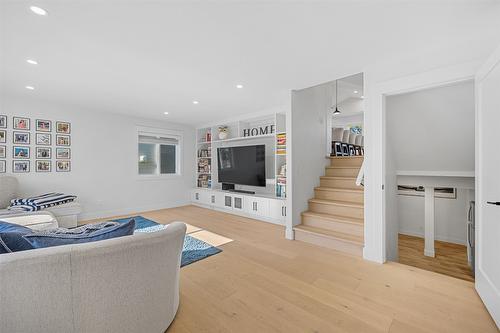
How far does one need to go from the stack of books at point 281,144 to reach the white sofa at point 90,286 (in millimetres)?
3170

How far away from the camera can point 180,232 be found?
1.49 m

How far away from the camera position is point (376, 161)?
2539mm

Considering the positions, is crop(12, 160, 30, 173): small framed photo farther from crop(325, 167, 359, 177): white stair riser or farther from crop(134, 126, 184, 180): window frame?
crop(325, 167, 359, 177): white stair riser

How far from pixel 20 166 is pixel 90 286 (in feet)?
13.9

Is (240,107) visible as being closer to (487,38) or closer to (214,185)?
(214,185)

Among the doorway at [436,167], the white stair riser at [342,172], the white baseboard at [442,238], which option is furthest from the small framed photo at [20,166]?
the white baseboard at [442,238]

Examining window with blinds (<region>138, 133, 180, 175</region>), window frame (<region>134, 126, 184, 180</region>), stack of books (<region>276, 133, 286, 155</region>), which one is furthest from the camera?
window with blinds (<region>138, 133, 180, 175</region>)

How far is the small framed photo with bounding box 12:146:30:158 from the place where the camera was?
12.4 feet

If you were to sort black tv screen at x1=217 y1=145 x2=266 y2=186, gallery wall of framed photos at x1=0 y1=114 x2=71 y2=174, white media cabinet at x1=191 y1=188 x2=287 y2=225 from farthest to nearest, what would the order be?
black tv screen at x1=217 y1=145 x2=266 y2=186, white media cabinet at x1=191 y1=188 x2=287 y2=225, gallery wall of framed photos at x1=0 y1=114 x2=71 y2=174

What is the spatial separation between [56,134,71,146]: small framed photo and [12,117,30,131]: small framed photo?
1.41 ft

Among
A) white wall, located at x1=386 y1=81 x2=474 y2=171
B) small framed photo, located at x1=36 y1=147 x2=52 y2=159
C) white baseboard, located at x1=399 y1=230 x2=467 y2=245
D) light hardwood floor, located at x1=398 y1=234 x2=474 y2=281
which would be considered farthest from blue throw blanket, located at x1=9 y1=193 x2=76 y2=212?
white baseboard, located at x1=399 y1=230 x2=467 y2=245

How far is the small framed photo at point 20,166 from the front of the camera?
3.77 metres

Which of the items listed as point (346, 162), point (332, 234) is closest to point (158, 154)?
point (346, 162)

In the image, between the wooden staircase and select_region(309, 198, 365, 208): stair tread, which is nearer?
the wooden staircase
